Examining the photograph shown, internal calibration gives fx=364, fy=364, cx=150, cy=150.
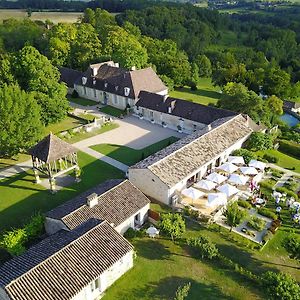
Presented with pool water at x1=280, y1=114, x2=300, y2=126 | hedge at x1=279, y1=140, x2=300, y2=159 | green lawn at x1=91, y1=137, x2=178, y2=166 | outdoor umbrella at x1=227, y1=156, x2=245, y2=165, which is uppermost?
outdoor umbrella at x1=227, y1=156, x2=245, y2=165

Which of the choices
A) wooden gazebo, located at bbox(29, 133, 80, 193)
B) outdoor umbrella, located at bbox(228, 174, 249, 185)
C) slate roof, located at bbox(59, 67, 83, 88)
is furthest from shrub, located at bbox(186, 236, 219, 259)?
slate roof, located at bbox(59, 67, 83, 88)

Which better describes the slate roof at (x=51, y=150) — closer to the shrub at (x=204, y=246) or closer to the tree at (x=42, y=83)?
the tree at (x=42, y=83)

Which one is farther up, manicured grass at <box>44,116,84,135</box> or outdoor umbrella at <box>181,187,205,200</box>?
outdoor umbrella at <box>181,187,205,200</box>

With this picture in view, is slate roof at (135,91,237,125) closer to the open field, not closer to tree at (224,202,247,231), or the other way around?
tree at (224,202,247,231)

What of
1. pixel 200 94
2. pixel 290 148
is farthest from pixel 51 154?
pixel 200 94

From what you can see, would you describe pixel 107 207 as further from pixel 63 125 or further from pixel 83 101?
pixel 83 101

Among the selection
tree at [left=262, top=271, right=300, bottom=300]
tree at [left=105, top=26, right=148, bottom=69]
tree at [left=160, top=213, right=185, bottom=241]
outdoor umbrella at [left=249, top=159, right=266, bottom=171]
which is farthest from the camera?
tree at [left=105, top=26, right=148, bottom=69]
